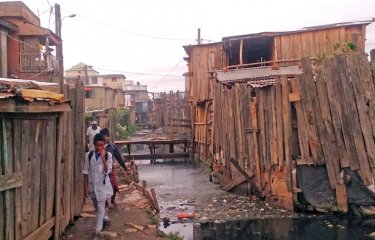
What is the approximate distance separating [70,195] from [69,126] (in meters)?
1.19

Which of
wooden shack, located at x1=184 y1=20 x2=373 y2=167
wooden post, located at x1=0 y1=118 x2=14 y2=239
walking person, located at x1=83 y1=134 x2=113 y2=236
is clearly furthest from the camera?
wooden shack, located at x1=184 y1=20 x2=373 y2=167

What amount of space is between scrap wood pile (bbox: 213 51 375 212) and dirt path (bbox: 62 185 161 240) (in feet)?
10.8

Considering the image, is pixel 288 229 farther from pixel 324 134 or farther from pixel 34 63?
pixel 34 63

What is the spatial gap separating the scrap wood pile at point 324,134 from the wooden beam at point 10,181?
237 inches

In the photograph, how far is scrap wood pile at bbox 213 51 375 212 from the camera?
26.7ft

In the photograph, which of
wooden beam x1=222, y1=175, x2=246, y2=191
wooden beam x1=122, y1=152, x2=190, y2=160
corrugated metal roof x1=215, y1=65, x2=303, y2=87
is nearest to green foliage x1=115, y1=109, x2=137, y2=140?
wooden beam x1=122, y1=152, x2=190, y2=160

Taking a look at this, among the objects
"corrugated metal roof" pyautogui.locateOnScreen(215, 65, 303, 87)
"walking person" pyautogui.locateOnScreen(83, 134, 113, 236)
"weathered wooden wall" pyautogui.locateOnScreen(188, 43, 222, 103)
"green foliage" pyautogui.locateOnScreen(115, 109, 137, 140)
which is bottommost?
"walking person" pyautogui.locateOnScreen(83, 134, 113, 236)

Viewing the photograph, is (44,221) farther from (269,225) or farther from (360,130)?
(360,130)

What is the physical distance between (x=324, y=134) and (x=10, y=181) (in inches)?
258

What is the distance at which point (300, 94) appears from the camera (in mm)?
8469

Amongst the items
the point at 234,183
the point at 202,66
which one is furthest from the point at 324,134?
the point at 202,66

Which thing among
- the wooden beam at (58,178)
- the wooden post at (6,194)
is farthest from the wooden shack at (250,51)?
the wooden post at (6,194)

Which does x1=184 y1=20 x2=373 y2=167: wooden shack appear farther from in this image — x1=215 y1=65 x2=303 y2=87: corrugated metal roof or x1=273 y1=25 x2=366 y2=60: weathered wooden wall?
x1=215 y1=65 x2=303 y2=87: corrugated metal roof

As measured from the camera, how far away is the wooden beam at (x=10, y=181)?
4008 mm
